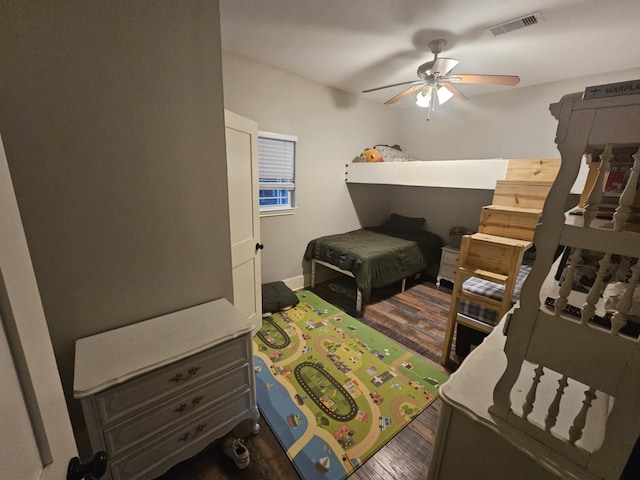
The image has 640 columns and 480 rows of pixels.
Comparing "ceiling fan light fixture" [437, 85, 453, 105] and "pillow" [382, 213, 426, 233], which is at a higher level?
"ceiling fan light fixture" [437, 85, 453, 105]

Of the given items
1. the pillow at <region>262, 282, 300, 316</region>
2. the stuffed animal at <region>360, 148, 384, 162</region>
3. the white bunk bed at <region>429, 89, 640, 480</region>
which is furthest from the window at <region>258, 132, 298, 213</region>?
the white bunk bed at <region>429, 89, 640, 480</region>

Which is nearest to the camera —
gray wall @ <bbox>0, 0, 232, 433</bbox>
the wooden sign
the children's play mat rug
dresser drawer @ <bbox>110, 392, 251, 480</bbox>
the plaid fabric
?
the wooden sign

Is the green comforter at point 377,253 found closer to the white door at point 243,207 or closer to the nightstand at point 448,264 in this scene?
the nightstand at point 448,264

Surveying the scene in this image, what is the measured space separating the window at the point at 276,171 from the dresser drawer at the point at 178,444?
213cm

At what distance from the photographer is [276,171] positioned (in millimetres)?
3152

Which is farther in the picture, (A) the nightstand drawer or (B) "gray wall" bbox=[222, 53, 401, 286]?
(A) the nightstand drawer

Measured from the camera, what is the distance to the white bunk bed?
0.57m

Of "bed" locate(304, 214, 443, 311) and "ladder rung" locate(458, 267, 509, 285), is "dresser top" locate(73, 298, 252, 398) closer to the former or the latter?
"ladder rung" locate(458, 267, 509, 285)

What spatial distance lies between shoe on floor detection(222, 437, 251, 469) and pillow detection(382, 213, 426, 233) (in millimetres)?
3555

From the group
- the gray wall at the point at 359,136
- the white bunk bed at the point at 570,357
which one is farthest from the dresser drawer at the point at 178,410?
the gray wall at the point at 359,136

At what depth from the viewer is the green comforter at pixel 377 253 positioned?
2.96 metres

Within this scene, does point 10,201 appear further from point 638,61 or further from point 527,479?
point 638,61

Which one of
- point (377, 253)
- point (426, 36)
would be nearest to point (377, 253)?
point (377, 253)

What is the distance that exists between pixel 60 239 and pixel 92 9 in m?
0.97
